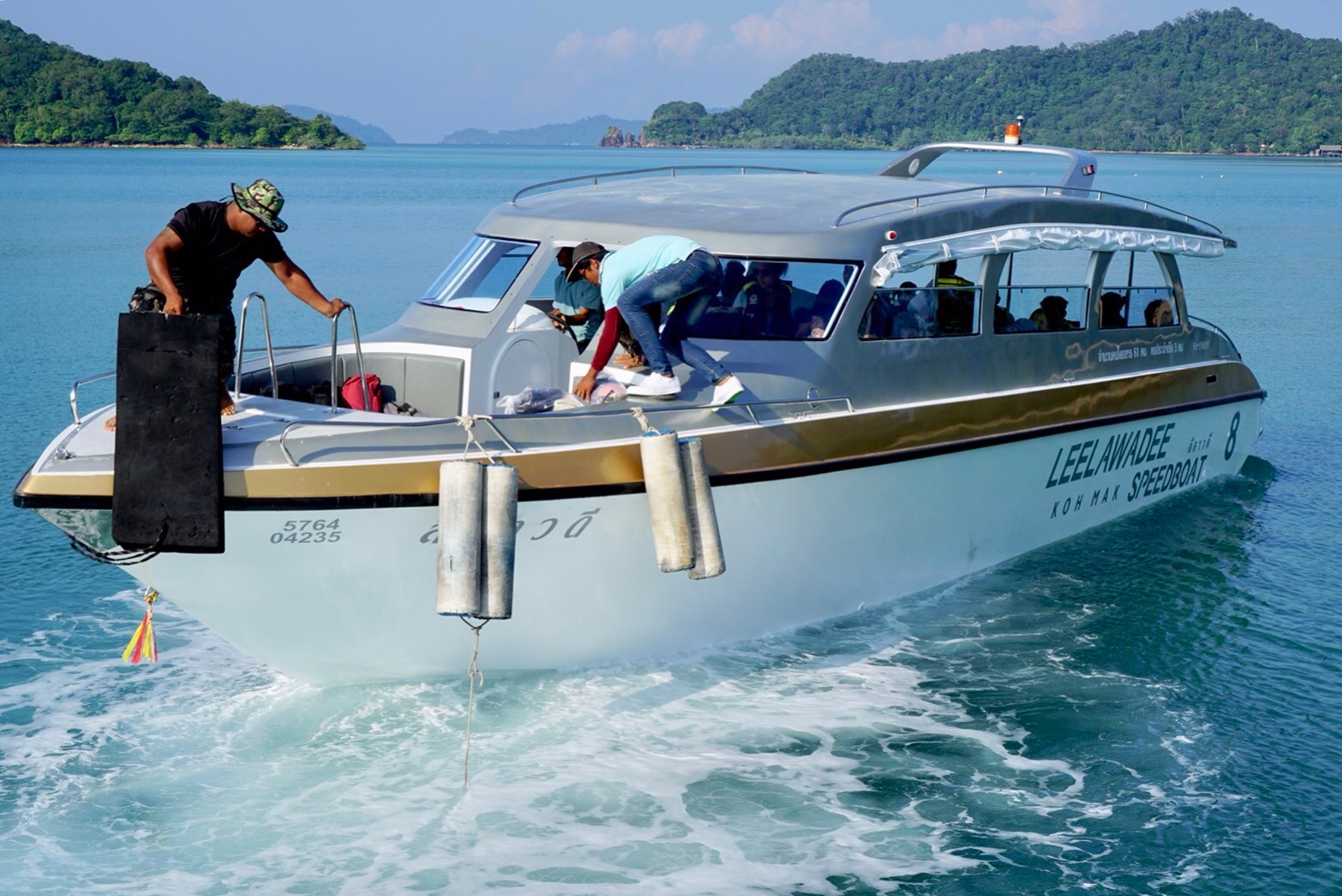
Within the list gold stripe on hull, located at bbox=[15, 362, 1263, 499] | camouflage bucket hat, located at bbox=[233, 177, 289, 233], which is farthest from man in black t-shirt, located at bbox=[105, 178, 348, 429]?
gold stripe on hull, located at bbox=[15, 362, 1263, 499]

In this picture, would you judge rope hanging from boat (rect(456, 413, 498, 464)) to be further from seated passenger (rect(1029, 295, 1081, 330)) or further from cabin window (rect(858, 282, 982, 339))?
seated passenger (rect(1029, 295, 1081, 330))

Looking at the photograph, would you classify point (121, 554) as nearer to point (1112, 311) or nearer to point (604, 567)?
point (604, 567)

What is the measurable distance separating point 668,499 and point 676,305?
140 centimetres

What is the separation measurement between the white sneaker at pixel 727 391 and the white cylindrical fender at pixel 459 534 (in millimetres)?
1744

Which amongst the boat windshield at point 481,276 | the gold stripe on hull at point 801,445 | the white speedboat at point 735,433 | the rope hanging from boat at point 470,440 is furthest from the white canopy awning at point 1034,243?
the rope hanging from boat at point 470,440

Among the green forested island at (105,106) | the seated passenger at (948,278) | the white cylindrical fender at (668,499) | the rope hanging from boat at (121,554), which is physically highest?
the green forested island at (105,106)

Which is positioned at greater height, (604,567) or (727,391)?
(727,391)

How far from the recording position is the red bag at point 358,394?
8227mm

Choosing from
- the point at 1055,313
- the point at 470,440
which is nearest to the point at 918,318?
the point at 1055,313

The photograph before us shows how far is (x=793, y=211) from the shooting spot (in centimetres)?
895

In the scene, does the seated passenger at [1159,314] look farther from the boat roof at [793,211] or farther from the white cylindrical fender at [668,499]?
the white cylindrical fender at [668,499]

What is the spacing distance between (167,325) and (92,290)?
21276 mm

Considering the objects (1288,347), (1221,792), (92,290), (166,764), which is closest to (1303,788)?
(1221,792)

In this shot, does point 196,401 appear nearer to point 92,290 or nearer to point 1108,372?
point 1108,372
